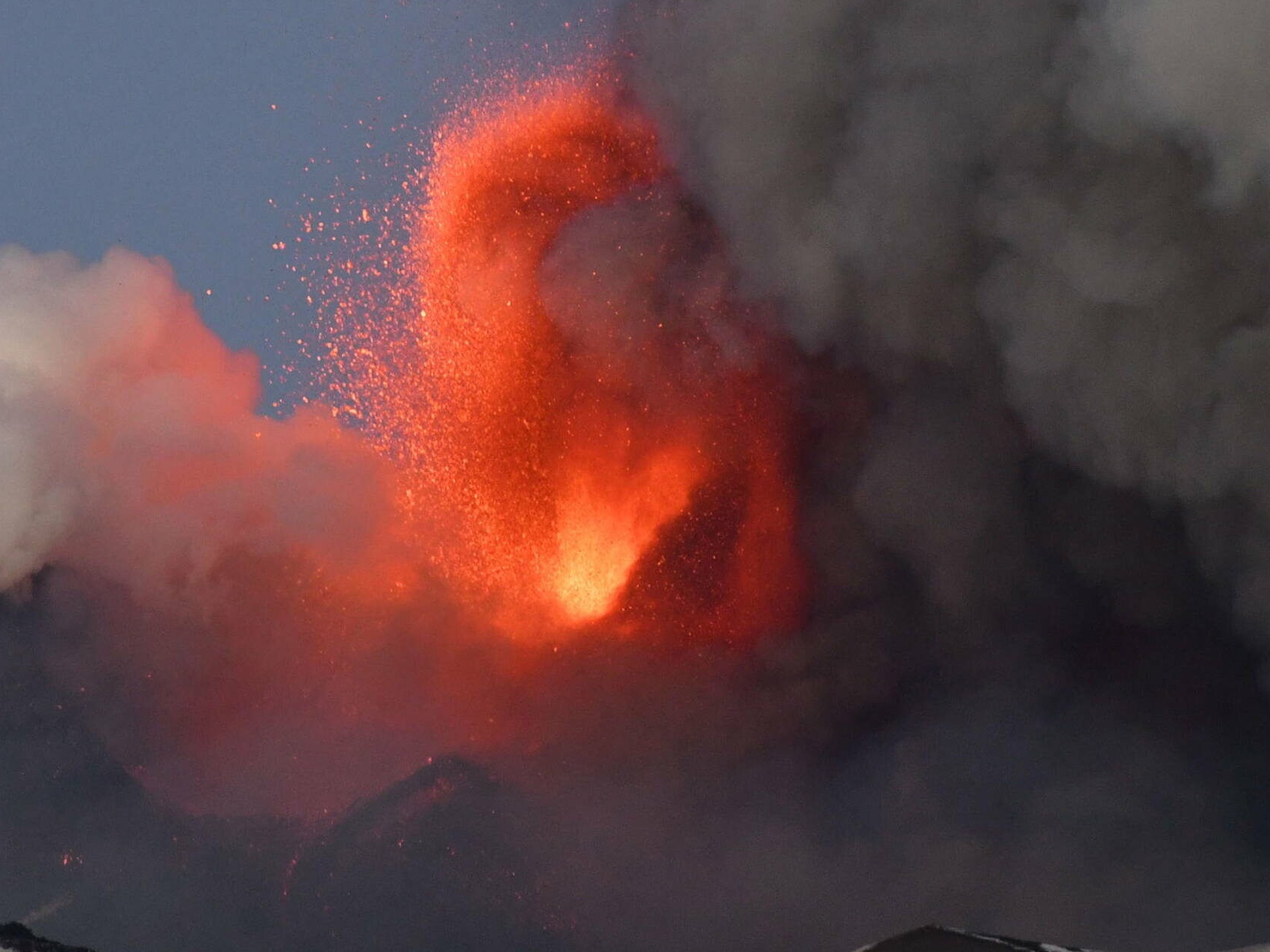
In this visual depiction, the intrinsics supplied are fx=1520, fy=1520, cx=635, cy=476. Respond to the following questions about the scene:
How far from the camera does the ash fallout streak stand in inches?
572

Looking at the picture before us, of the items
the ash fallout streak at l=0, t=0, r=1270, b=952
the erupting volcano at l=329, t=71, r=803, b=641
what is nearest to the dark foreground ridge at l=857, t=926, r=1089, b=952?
the ash fallout streak at l=0, t=0, r=1270, b=952

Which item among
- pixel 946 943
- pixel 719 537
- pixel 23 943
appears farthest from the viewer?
pixel 719 537

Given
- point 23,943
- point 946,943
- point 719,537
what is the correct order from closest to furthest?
point 946,943, point 23,943, point 719,537

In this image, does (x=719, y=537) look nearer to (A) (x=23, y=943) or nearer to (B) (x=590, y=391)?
(B) (x=590, y=391)

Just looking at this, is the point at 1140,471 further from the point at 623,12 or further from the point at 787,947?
the point at 623,12

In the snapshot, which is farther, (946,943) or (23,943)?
(23,943)

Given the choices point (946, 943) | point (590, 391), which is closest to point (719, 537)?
point (590, 391)

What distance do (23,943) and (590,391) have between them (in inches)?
370

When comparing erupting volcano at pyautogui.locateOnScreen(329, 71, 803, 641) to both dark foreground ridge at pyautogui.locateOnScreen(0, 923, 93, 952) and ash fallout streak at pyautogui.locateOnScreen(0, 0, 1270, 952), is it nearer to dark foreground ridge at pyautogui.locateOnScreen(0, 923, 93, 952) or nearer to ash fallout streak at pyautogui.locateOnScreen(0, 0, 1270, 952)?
ash fallout streak at pyautogui.locateOnScreen(0, 0, 1270, 952)

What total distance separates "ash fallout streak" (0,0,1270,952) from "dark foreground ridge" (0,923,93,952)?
169cm

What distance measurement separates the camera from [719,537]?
63.8 ft

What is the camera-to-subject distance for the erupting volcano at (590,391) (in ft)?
62.7

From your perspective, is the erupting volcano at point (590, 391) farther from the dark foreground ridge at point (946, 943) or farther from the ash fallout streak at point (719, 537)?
the dark foreground ridge at point (946, 943)

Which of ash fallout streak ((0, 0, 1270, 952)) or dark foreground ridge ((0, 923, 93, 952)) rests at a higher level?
ash fallout streak ((0, 0, 1270, 952))
